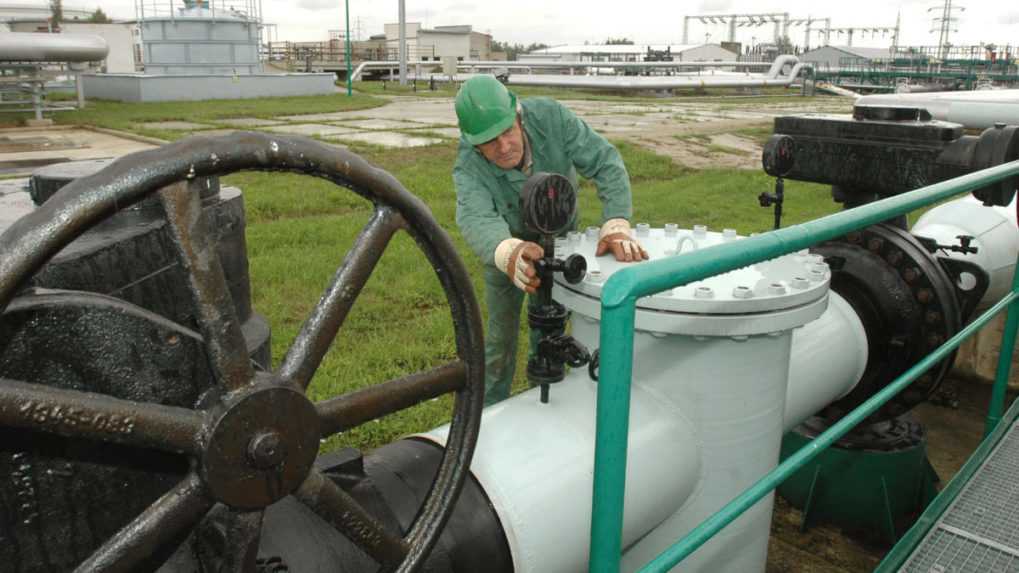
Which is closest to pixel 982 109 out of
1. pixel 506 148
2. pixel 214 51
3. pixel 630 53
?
pixel 506 148

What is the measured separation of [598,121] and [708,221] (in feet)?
27.7

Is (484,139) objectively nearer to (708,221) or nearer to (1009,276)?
(1009,276)

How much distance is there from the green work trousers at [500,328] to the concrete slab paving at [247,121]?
10593 millimetres

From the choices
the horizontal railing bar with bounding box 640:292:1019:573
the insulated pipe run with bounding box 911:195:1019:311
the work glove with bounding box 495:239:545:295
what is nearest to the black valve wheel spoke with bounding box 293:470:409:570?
the horizontal railing bar with bounding box 640:292:1019:573

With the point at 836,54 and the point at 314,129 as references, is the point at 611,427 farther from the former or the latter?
the point at 836,54

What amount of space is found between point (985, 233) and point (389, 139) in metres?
8.68

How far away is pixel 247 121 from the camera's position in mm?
13344

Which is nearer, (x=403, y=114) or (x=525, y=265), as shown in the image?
(x=525, y=265)

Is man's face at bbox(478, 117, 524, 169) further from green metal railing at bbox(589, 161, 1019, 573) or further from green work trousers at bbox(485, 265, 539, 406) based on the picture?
green metal railing at bbox(589, 161, 1019, 573)

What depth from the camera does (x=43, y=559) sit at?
37.0 inches

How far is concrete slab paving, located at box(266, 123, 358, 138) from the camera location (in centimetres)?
1147

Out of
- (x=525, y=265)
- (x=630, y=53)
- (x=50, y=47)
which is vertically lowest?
(x=525, y=265)

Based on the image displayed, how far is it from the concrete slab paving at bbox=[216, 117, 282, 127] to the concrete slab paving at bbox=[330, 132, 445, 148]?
1985 mm

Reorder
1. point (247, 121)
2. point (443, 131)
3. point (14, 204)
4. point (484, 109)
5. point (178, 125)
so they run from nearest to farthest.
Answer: point (14, 204) < point (484, 109) < point (178, 125) < point (443, 131) < point (247, 121)
